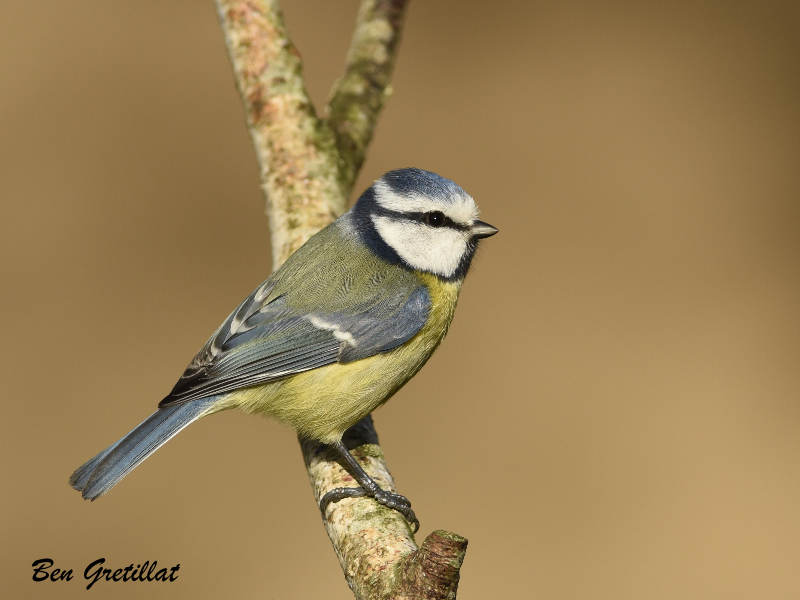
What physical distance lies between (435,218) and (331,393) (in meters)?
0.62

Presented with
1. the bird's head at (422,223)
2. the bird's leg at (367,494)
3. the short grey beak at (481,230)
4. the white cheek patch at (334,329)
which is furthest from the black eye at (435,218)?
the bird's leg at (367,494)

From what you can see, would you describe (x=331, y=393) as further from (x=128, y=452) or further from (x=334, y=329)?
(x=128, y=452)

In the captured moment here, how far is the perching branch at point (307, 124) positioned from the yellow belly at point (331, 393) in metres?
0.14

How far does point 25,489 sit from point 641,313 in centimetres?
346

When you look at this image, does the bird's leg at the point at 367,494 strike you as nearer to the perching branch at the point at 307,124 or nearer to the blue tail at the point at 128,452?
the perching branch at the point at 307,124

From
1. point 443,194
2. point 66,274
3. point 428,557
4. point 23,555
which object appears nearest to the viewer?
point 428,557

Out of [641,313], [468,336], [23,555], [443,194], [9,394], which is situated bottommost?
[23,555]

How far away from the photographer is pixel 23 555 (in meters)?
3.44

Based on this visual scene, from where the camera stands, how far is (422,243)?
94.5 inches

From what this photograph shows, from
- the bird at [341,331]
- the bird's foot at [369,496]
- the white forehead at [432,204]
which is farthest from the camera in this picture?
the white forehead at [432,204]

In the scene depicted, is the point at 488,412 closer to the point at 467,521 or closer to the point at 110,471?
the point at 467,521

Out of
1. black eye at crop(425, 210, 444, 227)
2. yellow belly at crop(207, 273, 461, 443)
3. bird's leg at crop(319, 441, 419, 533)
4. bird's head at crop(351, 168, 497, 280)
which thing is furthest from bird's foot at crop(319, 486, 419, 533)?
black eye at crop(425, 210, 444, 227)

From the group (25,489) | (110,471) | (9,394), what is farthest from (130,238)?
(110,471)

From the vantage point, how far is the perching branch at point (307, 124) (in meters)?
2.40
